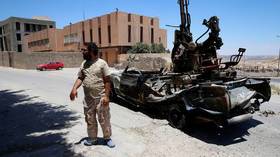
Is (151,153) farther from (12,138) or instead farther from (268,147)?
(12,138)

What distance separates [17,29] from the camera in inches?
2267

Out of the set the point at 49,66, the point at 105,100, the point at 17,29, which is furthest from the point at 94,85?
the point at 17,29

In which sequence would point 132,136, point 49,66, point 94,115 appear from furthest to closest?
1. point 49,66
2. point 132,136
3. point 94,115

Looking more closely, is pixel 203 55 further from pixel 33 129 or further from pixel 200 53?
pixel 33 129

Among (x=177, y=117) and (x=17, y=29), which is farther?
(x=17, y=29)

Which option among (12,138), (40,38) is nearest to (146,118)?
(12,138)

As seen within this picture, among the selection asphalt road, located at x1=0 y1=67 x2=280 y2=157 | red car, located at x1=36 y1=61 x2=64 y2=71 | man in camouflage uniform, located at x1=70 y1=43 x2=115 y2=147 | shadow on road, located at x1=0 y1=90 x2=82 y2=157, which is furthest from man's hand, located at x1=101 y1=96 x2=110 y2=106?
red car, located at x1=36 y1=61 x2=64 y2=71

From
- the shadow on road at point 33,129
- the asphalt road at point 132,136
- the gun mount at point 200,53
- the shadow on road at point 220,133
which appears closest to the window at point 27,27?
the shadow on road at point 33,129

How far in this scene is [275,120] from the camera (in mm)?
5414

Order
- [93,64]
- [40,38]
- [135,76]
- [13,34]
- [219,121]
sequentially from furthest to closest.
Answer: [13,34] → [40,38] → [135,76] → [219,121] → [93,64]

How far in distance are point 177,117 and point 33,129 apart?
3.52 meters

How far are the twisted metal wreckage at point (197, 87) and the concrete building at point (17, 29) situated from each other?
202ft

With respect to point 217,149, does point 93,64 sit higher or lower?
higher

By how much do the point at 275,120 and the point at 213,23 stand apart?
3228mm
